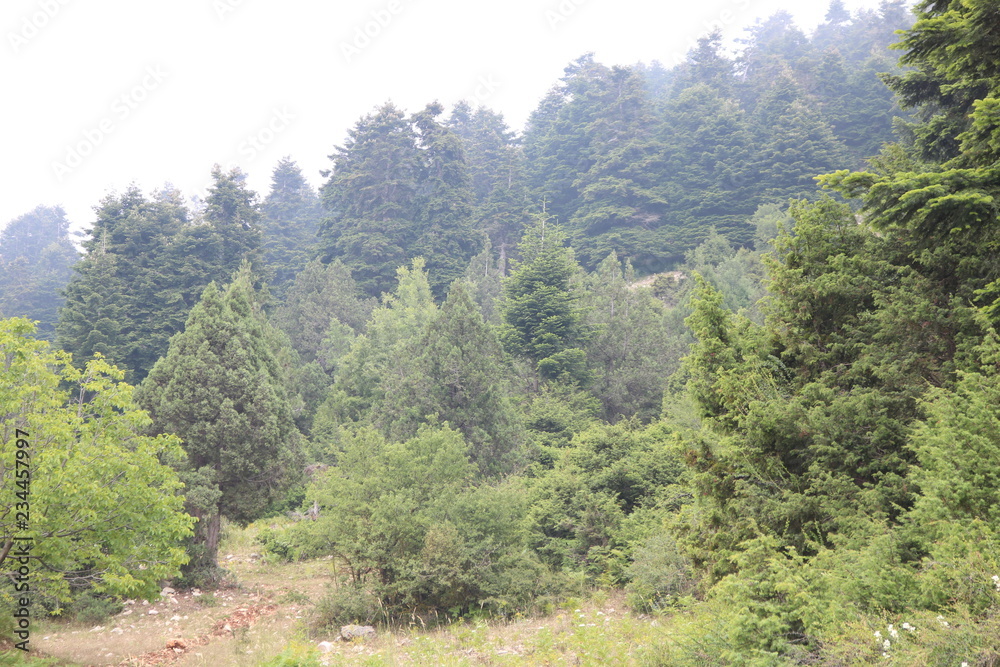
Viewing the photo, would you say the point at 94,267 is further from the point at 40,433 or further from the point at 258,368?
the point at 40,433

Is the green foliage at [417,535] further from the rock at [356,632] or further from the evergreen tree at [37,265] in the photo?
the evergreen tree at [37,265]

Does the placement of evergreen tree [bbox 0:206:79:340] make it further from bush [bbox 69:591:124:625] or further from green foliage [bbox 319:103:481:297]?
bush [bbox 69:591:124:625]

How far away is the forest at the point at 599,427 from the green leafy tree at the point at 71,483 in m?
0.06

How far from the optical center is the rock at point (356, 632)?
40.6ft

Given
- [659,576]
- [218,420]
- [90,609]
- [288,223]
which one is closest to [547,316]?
[218,420]

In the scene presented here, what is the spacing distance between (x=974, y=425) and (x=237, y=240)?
4711cm

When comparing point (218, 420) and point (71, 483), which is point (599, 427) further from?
point (71, 483)

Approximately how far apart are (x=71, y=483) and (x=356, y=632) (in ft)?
20.1

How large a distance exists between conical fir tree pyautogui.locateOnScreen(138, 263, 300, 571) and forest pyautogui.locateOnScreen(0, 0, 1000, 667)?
0.30 ft

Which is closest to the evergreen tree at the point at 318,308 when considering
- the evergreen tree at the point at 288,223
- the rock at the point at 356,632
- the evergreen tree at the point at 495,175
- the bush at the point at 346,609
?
the evergreen tree at the point at 288,223

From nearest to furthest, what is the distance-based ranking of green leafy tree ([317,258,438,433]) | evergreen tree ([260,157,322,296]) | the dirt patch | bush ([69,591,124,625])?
the dirt patch → bush ([69,591,124,625]) → green leafy tree ([317,258,438,433]) → evergreen tree ([260,157,322,296])

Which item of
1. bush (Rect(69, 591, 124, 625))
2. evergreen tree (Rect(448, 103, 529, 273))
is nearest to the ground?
bush (Rect(69, 591, 124, 625))

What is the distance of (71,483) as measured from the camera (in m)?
9.37

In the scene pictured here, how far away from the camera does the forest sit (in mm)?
6520
